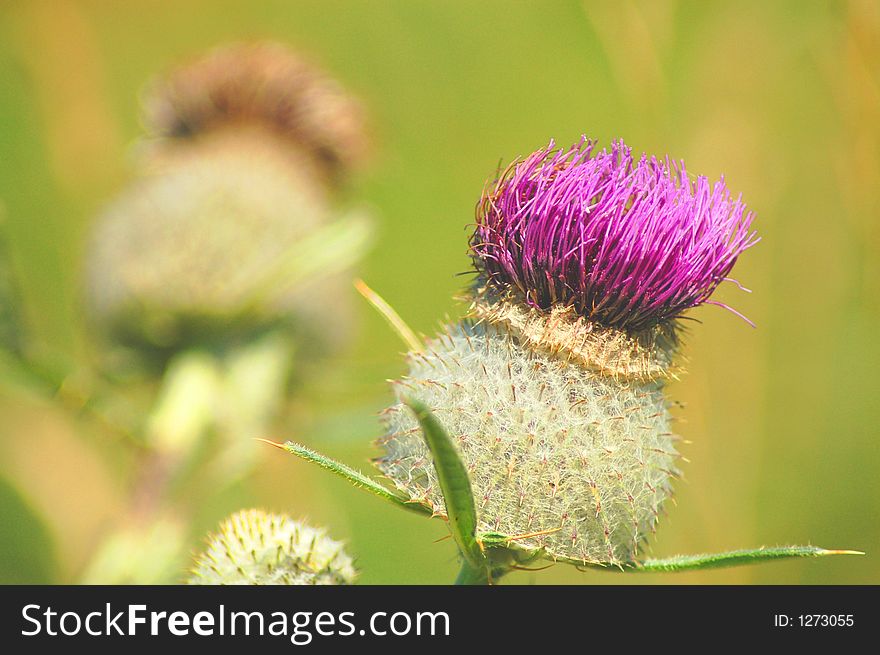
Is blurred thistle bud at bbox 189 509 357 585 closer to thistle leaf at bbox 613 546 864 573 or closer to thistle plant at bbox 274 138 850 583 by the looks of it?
thistle plant at bbox 274 138 850 583

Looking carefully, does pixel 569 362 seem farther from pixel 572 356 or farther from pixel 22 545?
pixel 22 545

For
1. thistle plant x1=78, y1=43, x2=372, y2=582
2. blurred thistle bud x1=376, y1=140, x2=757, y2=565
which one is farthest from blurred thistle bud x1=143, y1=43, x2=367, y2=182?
blurred thistle bud x1=376, y1=140, x2=757, y2=565

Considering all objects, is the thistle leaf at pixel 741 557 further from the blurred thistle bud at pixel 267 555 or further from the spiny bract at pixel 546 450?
the blurred thistle bud at pixel 267 555

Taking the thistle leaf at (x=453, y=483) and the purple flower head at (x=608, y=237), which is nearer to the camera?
the thistle leaf at (x=453, y=483)

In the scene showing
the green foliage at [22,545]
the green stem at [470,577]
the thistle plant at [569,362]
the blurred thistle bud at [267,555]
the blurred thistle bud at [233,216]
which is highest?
the blurred thistle bud at [233,216]

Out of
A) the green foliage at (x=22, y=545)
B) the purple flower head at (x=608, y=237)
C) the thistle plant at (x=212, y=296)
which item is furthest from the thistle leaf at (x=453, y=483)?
→ the green foliage at (x=22, y=545)

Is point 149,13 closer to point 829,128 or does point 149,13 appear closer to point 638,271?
point 829,128
